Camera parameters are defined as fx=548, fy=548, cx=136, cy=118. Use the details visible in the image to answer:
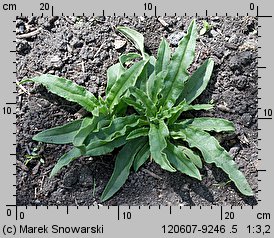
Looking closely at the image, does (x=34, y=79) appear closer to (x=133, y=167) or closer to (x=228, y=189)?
(x=133, y=167)

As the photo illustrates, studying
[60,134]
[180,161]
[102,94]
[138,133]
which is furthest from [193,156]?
[60,134]

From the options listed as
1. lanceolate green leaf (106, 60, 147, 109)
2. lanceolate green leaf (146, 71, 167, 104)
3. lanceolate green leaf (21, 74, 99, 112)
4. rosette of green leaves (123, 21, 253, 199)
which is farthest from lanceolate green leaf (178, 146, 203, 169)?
lanceolate green leaf (21, 74, 99, 112)

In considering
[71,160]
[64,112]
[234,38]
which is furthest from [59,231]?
[234,38]

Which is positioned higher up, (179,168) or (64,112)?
(64,112)

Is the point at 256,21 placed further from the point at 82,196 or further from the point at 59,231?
the point at 59,231

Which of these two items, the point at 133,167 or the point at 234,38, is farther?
the point at 234,38

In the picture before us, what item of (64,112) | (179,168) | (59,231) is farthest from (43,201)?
(179,168)

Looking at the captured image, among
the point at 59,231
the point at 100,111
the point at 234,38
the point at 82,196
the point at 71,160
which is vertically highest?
the point at 234,38

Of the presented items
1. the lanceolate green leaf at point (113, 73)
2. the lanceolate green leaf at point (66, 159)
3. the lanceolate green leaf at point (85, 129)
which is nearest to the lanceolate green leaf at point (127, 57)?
the lanceolate green leaf at point (113, 73)
